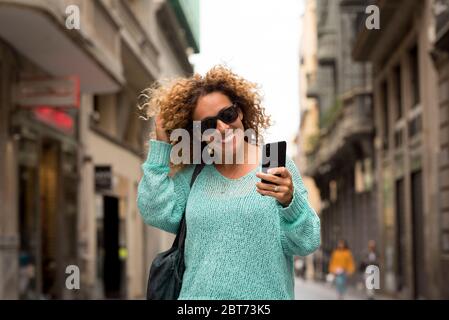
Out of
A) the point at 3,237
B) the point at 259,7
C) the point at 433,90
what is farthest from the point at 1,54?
the point at 259,7

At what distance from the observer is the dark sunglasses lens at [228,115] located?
314 cm

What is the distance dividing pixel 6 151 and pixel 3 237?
1.25 m

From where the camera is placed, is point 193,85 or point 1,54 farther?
point 1,54

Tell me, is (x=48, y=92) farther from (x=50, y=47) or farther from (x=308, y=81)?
(x=308, y=81)

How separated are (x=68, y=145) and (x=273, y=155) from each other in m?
15.9

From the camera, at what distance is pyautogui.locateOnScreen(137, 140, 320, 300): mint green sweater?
2947 mm

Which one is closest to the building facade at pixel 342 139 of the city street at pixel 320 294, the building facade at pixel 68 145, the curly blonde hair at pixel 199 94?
the city street at pixel 320 294

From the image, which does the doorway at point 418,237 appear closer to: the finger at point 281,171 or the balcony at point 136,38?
the balcony at point 136,38

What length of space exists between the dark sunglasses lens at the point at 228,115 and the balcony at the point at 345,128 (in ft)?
86.4

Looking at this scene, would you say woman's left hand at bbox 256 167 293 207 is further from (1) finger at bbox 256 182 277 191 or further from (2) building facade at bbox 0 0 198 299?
(2) building facade at bbox 0 0 198 299

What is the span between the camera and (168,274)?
10.2 ft

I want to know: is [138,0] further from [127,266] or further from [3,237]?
[3,237]

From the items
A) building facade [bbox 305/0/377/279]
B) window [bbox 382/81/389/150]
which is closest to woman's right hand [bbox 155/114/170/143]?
window [bbox 382/81/389/150]
